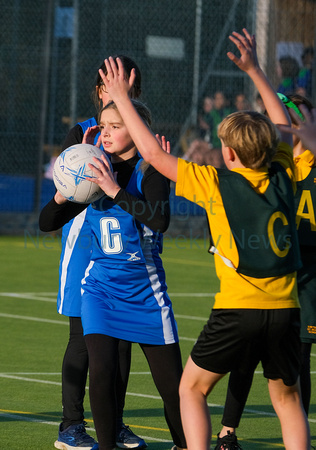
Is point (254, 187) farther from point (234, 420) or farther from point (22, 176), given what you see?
point (22, 176)

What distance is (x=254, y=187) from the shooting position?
3971 mm

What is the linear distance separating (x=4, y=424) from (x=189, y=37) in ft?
39.6

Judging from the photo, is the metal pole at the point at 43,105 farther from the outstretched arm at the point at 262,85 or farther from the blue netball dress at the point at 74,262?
the outstretched arm at the point at 262,85

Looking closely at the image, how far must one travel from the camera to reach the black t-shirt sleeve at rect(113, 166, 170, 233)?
14.1ft

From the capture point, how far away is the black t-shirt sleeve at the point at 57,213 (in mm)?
4676

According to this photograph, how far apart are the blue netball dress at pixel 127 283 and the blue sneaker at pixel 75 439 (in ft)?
2.69

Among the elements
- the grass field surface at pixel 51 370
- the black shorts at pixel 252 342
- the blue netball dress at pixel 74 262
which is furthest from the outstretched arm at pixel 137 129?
the grass field surface at pixel 51 370

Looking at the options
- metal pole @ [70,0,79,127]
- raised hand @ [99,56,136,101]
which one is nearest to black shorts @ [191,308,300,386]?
raised hand @ [99,56,136,101]

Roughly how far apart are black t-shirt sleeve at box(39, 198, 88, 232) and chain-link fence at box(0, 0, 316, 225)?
1135 centimetres

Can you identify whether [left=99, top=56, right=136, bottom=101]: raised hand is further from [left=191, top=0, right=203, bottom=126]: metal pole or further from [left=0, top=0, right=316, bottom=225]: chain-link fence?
[left=191, top=0, right=203, bottom=126]: metal pole

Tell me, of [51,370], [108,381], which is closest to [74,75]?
[51,370]

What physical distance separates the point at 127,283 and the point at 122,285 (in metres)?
0.03

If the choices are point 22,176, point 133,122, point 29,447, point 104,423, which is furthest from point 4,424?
point 22,176

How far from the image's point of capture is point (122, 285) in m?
4.55
